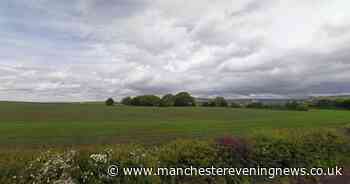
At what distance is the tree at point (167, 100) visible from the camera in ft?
239

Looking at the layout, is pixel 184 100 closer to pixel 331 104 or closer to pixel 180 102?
pixel 180 102

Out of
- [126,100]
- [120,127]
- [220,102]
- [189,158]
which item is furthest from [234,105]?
[189,158]

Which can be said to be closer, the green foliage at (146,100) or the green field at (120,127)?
the green field at (120,127)

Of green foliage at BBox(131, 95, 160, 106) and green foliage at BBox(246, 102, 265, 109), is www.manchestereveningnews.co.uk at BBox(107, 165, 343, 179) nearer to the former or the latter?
green foliage at BBox(131, 95, 160, 106)

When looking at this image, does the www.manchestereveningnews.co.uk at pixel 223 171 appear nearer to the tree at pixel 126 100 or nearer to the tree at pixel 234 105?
the tree at pixel 234 105

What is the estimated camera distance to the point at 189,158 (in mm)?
5750

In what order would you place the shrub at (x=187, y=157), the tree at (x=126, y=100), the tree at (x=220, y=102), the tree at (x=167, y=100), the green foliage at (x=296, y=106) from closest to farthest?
1. the shrub at (x=187, y=157)
2. the green foliage at (x=296, y=106)
3. the tree at (x=167, y=100)
4. the tree at (x=220, y=102)
5. the tree at (x=126, y=100)

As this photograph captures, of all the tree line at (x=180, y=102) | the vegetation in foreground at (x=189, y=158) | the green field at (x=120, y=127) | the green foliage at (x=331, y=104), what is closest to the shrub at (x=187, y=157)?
the vegetation in foreground at (x=189, y=158)

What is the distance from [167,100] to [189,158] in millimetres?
70001

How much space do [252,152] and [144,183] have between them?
3.19m

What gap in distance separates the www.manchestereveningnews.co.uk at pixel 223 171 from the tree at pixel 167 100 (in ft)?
215

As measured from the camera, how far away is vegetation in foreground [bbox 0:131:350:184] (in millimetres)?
4547

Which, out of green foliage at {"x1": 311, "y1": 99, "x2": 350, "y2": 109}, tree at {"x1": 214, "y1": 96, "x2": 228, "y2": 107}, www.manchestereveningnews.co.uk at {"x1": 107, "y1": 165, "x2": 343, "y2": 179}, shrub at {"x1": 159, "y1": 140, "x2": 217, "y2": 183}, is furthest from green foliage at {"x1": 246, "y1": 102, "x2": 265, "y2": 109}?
shrub at {"x1": 159, "y1": 140, "x2": 217, "y2": 183}

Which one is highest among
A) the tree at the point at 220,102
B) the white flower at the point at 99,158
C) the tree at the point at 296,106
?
the white flower at the point at 99,158
